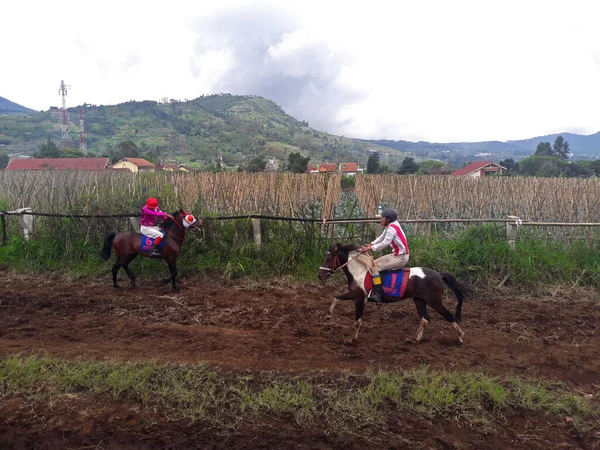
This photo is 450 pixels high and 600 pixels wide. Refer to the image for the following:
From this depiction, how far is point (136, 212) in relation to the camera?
9.12 m

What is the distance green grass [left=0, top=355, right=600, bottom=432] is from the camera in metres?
3.73

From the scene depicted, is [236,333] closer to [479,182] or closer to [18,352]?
[18,352]

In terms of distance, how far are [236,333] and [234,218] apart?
133 inches

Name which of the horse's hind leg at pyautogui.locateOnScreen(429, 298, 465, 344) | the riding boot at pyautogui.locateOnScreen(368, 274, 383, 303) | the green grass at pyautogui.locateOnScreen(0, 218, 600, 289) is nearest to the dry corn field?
the green grass at pyautogui.locateOnScreen(0, 218, 600, 289)

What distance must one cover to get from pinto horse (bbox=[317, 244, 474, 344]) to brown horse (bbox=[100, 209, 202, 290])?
3.42 m

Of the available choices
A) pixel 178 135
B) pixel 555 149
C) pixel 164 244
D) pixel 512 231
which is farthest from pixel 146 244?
pixel 178 135

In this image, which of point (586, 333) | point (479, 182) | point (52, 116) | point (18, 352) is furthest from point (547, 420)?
point (52, 116)

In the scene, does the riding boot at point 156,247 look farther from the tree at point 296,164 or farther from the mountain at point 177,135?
the mountain at point 177,135

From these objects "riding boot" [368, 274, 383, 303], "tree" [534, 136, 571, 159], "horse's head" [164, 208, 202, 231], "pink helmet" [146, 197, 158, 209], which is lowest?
"riding boot" [368, 274, 383, 303]

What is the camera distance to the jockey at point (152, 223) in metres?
7.43

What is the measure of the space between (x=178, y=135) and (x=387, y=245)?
102 m

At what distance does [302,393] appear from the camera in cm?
397

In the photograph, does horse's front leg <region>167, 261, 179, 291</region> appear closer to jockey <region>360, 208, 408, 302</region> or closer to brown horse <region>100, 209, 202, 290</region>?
brown horse <region>100, 209, 202, 290</region>

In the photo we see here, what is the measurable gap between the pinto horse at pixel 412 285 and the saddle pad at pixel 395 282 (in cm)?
5
